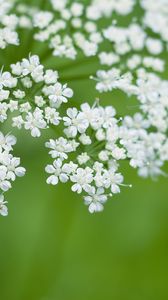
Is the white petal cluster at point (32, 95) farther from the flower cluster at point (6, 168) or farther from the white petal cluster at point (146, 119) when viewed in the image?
the white petal cluster at point (146, 119)

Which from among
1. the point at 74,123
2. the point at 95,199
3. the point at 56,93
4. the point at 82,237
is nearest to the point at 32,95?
the point at 56,93

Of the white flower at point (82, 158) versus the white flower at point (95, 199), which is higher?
the white flower at point (82, 158)

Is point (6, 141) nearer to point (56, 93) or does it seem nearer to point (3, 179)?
point (3, 179)

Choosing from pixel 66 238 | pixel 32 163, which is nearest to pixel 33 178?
pixel 32 163

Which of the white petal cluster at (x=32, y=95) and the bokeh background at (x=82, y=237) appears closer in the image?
the white petal cluster at (x=32, y=95)

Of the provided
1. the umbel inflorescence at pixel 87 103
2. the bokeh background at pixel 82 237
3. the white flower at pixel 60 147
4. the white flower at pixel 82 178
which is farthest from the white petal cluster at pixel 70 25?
the white flower at pixel 82 178

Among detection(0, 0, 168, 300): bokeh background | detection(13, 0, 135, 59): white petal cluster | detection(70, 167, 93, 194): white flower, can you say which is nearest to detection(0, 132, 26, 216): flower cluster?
detection(70, 167, 93, 194): white flower

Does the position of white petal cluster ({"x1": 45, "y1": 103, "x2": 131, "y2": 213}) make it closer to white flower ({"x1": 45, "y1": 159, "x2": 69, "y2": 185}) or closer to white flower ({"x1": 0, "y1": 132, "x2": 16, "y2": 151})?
white flower ({"x1": 45, "y1": 159, "x2": 69, "y2": 185})

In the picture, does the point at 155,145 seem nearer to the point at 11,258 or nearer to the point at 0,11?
the point at 0,11
